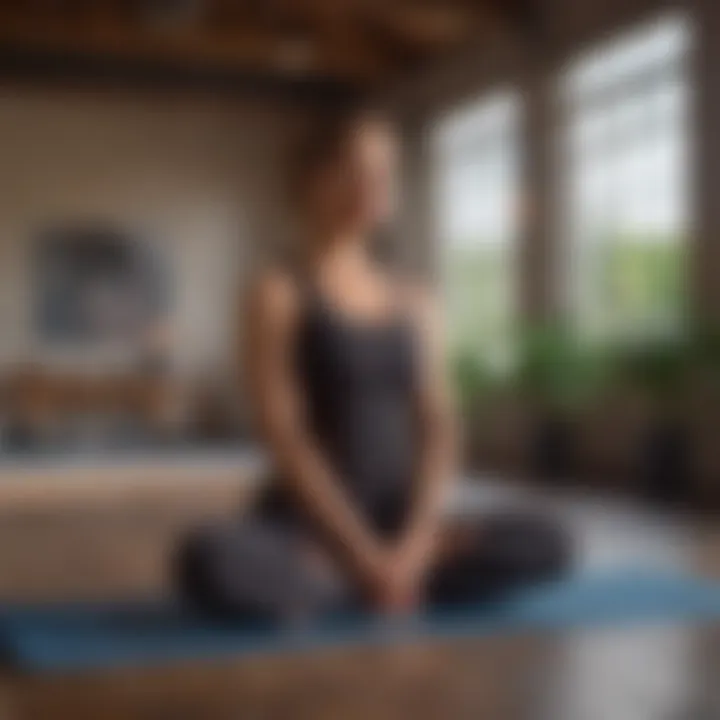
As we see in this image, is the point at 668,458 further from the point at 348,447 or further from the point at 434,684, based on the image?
the point at 434,684

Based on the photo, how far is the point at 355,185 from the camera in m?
2.60

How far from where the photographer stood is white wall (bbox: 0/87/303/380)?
875 cm

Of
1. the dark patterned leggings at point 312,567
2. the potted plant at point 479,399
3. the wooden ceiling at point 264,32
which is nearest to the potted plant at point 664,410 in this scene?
the potted plant at point 479,399

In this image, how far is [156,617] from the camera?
2.69 meters

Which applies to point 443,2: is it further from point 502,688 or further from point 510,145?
point 502,688

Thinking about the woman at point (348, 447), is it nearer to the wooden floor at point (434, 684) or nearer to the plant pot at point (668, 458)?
the wooden floor at point (434, 684)

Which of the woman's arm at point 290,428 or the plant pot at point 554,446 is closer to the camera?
the woman's arm at point 290,428

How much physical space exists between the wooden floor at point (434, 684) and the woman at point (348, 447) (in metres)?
0.25

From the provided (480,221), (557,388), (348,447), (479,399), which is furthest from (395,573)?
(480,221)

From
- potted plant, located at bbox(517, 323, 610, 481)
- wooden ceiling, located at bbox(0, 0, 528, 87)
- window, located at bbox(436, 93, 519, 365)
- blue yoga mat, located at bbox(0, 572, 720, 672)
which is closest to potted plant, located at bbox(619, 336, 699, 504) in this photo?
potted plant, located at bbox(517, 323, 610, 481)

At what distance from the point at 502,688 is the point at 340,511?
58cm

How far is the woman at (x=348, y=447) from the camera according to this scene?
2568mm

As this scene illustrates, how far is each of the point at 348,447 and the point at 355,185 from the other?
0.52 m

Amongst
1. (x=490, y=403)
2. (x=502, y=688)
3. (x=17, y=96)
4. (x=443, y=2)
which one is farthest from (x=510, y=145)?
(x=502, y=688)
